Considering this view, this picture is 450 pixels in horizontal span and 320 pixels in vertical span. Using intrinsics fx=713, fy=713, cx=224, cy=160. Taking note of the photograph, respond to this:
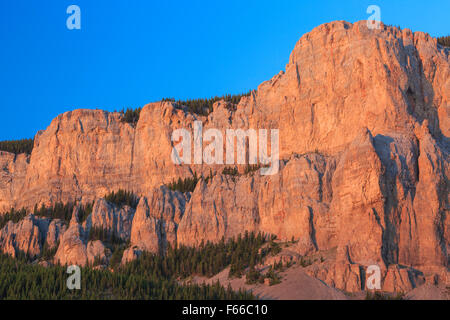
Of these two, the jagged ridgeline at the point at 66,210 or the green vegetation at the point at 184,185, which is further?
the jagged ridgeline at the point at 66,210

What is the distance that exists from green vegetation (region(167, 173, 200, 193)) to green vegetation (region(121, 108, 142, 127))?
14494mm

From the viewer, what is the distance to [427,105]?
7131 cm

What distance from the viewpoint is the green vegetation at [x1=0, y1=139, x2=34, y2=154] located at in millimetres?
104844

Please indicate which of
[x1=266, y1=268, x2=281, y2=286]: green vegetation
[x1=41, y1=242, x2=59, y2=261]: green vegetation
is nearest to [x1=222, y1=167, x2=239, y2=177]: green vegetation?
[x1=41, y1=242, x2=59, y2=261]: green vegetation

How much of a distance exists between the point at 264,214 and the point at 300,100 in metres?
14.4

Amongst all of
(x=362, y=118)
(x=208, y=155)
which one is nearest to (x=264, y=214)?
(x=362, y=118)

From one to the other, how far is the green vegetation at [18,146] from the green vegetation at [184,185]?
2995 centimetres

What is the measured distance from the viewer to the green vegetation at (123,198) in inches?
3369

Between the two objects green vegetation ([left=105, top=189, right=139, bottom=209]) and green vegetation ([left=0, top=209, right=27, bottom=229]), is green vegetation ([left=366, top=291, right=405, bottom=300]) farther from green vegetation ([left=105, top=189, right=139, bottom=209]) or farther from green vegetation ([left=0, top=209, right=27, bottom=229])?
green vegetation ([left=0, top=209, right=27, bottom=229])

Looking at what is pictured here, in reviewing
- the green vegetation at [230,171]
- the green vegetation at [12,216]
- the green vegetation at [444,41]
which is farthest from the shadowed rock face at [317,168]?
the green vegetation at [444,41]

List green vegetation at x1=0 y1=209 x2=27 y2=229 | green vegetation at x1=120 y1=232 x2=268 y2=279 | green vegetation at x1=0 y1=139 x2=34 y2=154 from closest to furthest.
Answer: green vegetation at x1=120 y1=232 x2=268 y2=279 < green vegetation at x1=0 y1=209 x2=27 y2=229 < green vegetation at x1=0 y1=139 x2=34 y2=154

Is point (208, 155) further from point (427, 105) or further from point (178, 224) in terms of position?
point (427, 105)

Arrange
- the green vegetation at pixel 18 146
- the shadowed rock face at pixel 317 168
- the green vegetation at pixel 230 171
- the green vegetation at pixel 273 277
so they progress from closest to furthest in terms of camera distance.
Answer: the shadowed rock face at pixel 317 168 → the green vegetation at pixel 273 277 → the green vegetation at pixel 230 171 → the green vegetation at pixel 18 146

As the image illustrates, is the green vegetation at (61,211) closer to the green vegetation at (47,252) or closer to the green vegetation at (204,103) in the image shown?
the green vegetation at (47,252)
